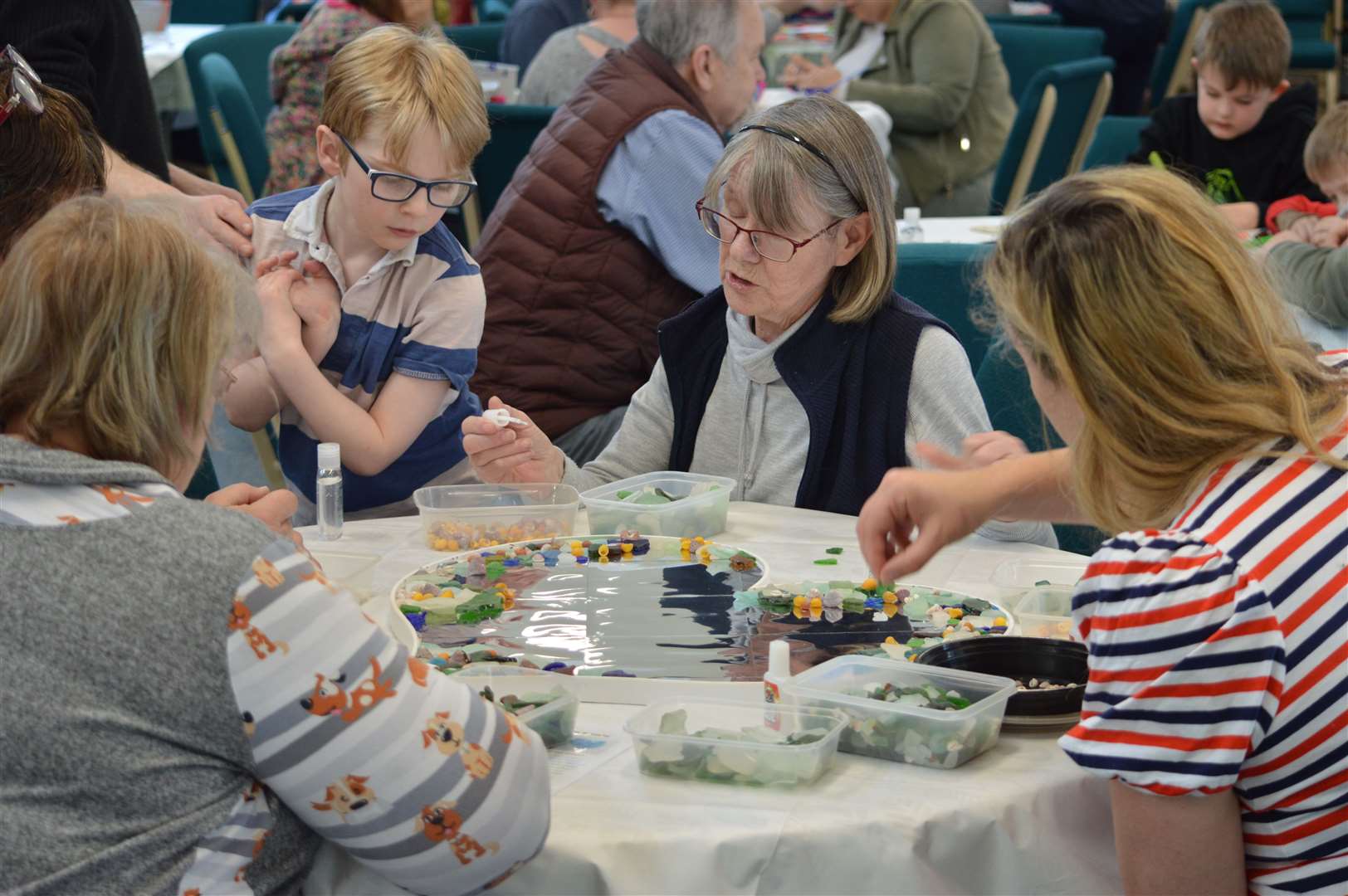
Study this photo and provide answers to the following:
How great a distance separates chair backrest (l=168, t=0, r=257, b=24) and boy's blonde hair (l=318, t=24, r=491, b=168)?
22.0ft

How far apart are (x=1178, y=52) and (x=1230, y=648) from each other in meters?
7.27

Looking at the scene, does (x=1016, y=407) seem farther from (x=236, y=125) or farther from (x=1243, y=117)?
(x=236, y=125)

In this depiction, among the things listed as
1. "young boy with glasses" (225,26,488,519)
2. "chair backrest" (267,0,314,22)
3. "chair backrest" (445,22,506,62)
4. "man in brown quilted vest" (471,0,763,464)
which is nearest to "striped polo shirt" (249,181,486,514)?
"young boy with glasses" (225,26,488,519)

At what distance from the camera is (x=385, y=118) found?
227 centimetres

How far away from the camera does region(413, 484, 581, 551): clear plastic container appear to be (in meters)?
2.03

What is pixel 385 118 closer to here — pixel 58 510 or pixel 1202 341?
pixel 58 510

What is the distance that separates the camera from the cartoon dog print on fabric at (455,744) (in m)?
1.18

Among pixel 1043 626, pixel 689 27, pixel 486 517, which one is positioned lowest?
pixel 486 517

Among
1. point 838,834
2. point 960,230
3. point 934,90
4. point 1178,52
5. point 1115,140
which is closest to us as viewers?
point 838,834

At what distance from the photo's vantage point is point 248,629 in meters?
1.12

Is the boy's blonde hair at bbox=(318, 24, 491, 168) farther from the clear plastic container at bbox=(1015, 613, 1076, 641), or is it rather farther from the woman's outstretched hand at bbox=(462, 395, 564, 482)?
the clear plastic container at bbox=(1015, 613, 1076, 641)

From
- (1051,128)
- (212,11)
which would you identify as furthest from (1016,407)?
(212,11)

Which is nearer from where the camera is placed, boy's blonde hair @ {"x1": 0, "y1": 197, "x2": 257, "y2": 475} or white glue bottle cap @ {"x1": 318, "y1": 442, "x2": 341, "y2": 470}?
boy's blonde hair @ {"x1": 0, "y1": 197, "x2": 257, "y2": 475}

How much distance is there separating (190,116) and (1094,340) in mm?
6879
